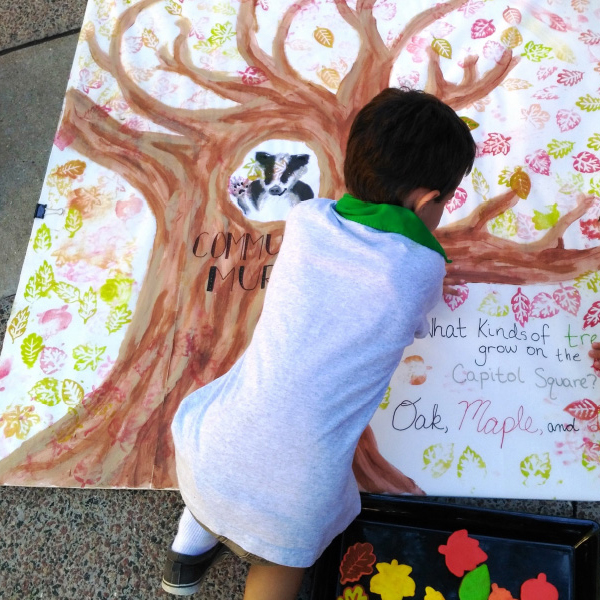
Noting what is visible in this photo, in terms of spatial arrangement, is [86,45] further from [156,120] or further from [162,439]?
[162,439]

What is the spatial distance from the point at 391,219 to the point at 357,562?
673 mm

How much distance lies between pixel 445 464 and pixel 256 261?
60cm

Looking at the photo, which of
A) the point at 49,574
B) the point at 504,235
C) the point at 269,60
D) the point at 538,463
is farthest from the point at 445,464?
the point at 269,60

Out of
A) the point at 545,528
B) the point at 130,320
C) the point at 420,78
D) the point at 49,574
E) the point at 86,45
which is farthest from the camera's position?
the point at 86,45

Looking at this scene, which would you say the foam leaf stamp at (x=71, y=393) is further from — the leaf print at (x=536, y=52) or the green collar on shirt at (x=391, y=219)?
the leaf print at (x=536, y=52)

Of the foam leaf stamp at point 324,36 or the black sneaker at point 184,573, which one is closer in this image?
the black sneaker at point 184,573

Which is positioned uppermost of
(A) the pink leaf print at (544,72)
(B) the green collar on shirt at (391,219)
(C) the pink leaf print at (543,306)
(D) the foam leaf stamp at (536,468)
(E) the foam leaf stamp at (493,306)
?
(A) the pink leaf print at (544,72)

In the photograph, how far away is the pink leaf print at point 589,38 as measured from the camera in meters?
1.39

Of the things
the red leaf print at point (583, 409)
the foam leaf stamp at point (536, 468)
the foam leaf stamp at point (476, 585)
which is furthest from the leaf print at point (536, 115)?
the foam leaf stamp at point (476, 585)

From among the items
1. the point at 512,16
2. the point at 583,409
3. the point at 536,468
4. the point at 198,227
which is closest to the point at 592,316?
the point at 583,409

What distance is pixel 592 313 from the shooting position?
3.91 ft

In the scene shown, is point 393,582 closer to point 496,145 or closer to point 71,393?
point 71,393

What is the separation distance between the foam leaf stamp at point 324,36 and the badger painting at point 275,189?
337 millimetres

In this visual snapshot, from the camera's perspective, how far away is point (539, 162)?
1307 mm
